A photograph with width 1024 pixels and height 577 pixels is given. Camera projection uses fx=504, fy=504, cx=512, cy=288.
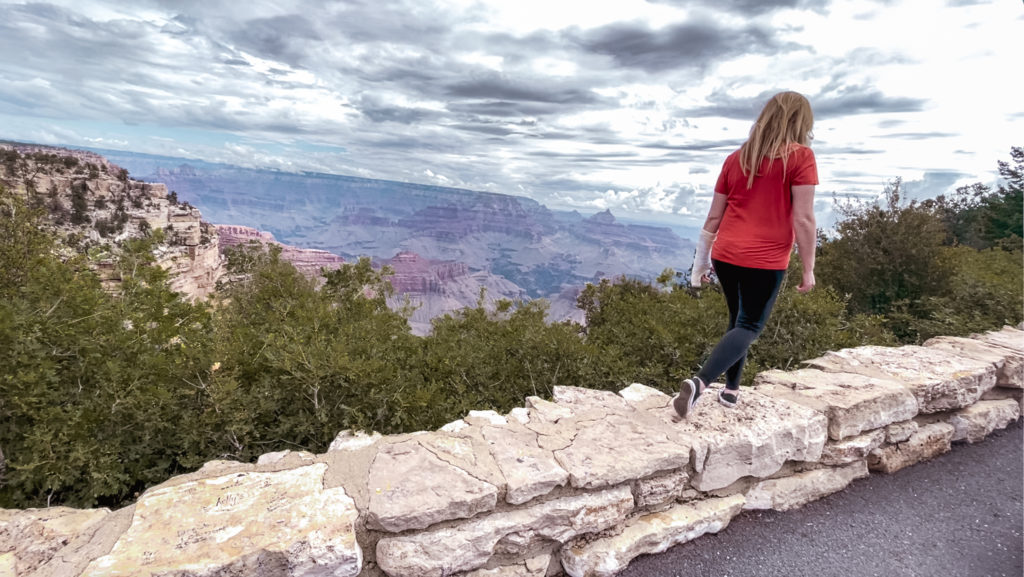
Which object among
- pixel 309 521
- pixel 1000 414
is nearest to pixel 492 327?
pixel 309 521

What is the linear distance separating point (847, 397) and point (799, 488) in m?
0.75

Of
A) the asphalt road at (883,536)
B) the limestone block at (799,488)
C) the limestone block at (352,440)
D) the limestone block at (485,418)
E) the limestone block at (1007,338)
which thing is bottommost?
the asphalt road at (883,536)

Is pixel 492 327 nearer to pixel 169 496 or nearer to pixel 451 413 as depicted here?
pixel 451 413

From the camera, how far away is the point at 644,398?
136 inches

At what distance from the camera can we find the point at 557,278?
185000mm

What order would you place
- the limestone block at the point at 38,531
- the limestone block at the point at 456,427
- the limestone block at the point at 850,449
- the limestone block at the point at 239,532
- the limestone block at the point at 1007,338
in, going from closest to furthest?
the limestone block at the point at 239,532, the limestone block at the point at 38,531, the limestone block at the point at 456,427, the limestone block at the point at 850,449, the limestone block at the point at 1007,338

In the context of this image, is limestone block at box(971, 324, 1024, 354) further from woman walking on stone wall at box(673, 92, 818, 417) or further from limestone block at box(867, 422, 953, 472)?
woman walking on stone wall at box(673, 92, 818, 417)

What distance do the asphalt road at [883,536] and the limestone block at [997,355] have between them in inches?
42.8

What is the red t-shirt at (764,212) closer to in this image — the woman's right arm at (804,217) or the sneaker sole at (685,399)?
the woman's right arm at (804,217)

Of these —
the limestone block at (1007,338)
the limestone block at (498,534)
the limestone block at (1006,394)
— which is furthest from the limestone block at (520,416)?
the limestone block at (1007,338)

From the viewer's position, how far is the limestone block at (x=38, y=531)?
6.23 ft

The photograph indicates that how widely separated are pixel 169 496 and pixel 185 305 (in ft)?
5.83

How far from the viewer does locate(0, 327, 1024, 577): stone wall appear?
6.27 feet

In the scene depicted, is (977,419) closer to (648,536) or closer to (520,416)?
(648,536)
